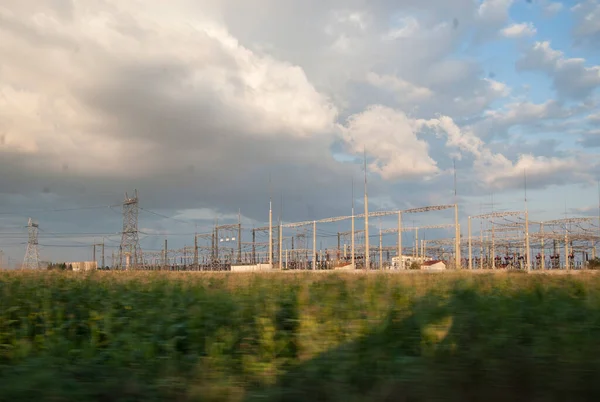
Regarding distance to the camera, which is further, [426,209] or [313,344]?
[426,209]

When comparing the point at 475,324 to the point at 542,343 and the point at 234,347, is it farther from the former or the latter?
the point at 234,347

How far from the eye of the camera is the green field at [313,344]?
230 inches

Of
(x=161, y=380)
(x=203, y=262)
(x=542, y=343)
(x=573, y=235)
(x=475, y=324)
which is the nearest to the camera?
(x=161, y=380)

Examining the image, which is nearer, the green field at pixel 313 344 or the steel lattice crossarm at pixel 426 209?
the green field at pixel 313 344

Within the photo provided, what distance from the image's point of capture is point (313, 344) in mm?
7695

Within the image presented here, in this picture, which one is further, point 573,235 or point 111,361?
point 573,235

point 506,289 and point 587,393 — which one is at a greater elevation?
point 506,289

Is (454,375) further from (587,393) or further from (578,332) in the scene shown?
(578,332)

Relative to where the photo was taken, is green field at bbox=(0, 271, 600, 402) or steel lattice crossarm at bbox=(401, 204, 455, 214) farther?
steel lattice crossarm at bbox=(401, 204, 455, 214)

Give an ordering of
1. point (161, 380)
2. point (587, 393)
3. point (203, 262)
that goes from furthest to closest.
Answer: point (203, 262)
point (161, 380)
point (587, 393)

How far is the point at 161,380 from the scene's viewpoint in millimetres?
6195

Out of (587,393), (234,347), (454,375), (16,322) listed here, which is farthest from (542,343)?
(16,322)

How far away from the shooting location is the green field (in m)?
5.83

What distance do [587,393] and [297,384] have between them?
3.19 m
